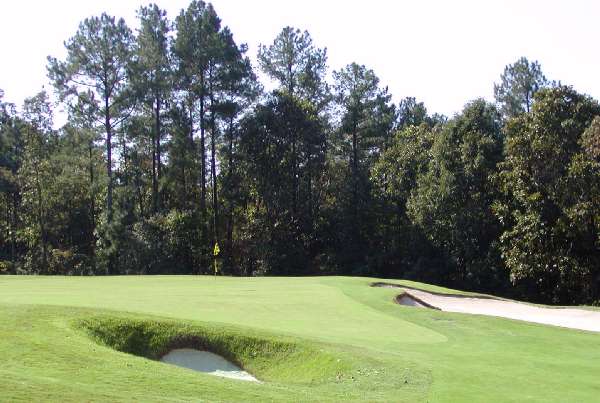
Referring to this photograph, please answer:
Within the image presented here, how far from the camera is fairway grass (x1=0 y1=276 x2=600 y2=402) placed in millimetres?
9047

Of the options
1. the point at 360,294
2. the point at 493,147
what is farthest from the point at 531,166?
the point at 360,294

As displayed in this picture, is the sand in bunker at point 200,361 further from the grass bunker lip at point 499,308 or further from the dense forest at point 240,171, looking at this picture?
the dense forest at point 240,171

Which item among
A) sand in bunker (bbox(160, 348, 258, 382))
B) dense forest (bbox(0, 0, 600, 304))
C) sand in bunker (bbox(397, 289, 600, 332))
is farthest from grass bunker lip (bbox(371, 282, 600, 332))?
dense forest (bbox(0, 0, 600, 304))

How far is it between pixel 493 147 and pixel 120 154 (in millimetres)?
36330

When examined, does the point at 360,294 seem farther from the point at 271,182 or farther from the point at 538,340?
the point at 271,182

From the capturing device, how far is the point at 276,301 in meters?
21.4

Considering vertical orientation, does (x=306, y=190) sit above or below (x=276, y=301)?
above

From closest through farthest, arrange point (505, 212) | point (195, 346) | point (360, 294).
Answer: point (195, 346)
point (360, 294)
point (505, 212)

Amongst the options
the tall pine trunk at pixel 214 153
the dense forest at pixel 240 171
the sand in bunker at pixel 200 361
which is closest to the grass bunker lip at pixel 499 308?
the sand in bunker at pixel 200 361

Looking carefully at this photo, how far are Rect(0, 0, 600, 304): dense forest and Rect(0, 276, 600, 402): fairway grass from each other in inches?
1103

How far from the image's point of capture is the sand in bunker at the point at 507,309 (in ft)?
72.9

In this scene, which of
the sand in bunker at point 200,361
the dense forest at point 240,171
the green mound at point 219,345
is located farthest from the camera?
the dense forest at point 240,171

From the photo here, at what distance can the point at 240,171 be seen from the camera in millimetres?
57531

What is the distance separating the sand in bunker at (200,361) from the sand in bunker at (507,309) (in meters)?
11.5
